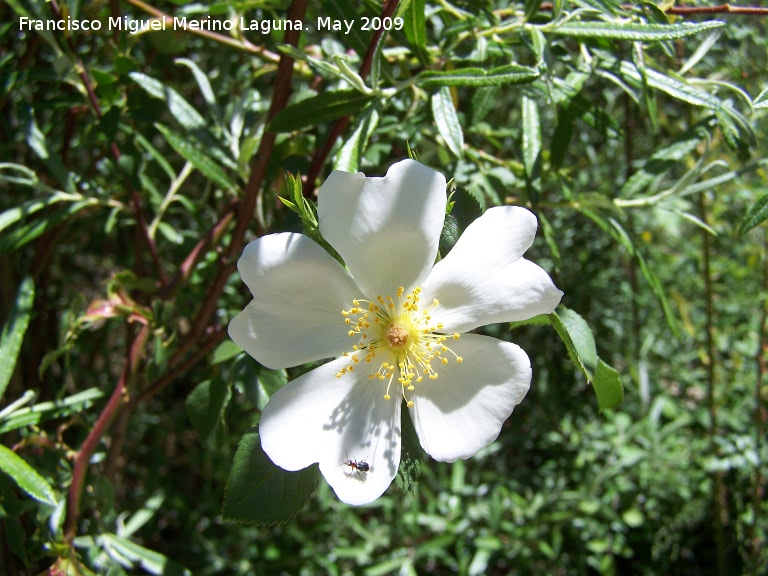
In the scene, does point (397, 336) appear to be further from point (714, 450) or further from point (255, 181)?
point (714, 450)

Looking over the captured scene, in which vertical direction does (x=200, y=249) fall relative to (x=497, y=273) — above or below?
below

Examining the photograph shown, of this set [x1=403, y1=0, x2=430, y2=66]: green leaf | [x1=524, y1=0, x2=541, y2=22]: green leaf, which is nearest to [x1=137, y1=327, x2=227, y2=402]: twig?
[x1=403, y1=0, x2=430, y2=66]: green leaf

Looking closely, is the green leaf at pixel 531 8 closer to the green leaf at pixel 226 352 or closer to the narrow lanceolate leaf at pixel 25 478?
the green leaf at pixel 226 352

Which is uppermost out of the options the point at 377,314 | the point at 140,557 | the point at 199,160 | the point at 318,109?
the point at 318,109

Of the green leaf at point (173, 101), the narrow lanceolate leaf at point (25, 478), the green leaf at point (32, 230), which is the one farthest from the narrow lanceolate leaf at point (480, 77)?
the narrow lanceolate leaf at point (25, 478)

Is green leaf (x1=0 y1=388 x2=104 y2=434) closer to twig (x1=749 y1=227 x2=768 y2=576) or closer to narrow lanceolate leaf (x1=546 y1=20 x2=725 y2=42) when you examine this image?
narrow lanceolate leaf (x1=546 y1=20 x2=725 y2=42)

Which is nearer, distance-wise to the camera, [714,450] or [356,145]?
[356,145]

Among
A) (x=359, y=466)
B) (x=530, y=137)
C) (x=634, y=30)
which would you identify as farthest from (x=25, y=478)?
(x=634, y=30)

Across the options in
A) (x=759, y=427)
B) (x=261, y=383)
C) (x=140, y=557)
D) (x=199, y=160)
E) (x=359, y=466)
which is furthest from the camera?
(x=759, y=427)

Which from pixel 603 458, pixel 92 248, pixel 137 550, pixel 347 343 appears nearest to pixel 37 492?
pixel 137 550
